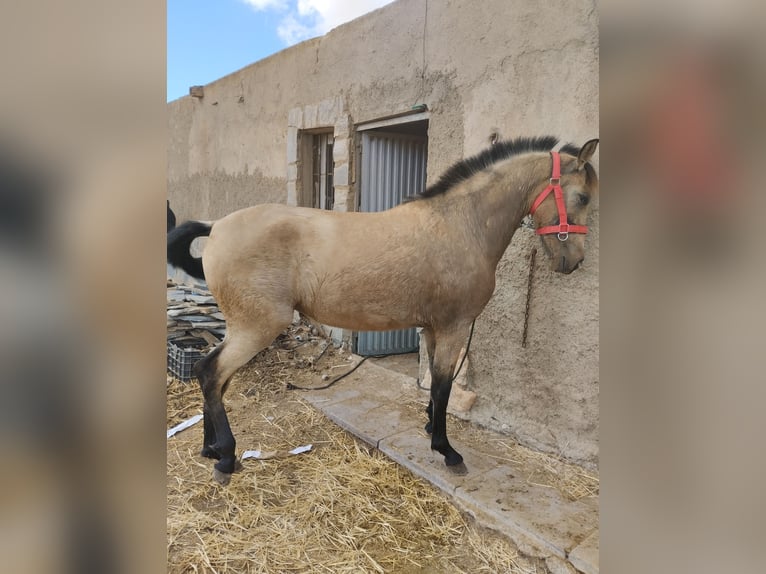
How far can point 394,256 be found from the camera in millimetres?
2705

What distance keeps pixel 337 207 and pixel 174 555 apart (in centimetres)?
361

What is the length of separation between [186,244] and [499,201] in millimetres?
1962

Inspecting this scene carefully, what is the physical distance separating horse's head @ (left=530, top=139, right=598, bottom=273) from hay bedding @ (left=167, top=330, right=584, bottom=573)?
1.58 m

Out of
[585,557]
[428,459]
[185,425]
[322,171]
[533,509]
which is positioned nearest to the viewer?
[585,557]

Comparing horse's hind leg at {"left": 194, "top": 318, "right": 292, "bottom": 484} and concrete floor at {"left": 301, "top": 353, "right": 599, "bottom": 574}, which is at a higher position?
horse's hind leg at {"left": 194, "top": 318, "right": 292, "bottom": 484}

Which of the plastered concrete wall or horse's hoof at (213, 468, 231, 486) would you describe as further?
the plastered concrete wall

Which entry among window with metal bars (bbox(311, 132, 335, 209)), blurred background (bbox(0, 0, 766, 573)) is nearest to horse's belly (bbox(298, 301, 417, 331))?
blurred background (bbox(0, 0, 766, 573))

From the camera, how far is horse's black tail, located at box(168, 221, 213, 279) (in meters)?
2.86

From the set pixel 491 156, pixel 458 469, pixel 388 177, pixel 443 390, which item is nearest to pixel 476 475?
pixel 458 469

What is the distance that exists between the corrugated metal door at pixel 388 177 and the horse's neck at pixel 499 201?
2235 mm

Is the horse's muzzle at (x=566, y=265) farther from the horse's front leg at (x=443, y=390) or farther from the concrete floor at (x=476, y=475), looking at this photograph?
the concrete floor at (x=476, y=475)

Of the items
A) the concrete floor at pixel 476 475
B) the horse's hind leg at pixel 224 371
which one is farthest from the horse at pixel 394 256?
the concrete floor at pixel 476 475

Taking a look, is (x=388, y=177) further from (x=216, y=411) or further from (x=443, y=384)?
(x=216, y=411)
